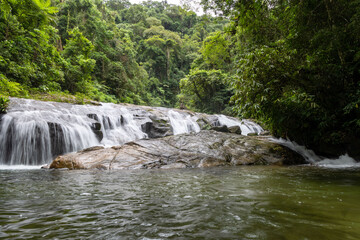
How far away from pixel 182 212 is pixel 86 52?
66.4 feet

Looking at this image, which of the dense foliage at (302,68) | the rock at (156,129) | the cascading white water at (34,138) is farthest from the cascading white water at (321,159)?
the cascading white water at (34,138)

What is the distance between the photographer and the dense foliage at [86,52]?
12.7 m

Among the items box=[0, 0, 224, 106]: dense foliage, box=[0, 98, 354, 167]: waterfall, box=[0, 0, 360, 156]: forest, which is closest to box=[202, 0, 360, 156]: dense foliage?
box=[0, 0, 360, 156]: forest

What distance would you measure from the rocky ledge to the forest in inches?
43.8

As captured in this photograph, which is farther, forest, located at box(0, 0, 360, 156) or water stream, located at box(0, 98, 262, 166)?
water stream, located at box(0, 98, 262, 166)

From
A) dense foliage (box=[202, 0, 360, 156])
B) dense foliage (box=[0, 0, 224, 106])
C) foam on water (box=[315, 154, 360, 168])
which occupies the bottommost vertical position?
foam on water (box=[315, 154, 360, 168])

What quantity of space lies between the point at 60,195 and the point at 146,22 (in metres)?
49.1

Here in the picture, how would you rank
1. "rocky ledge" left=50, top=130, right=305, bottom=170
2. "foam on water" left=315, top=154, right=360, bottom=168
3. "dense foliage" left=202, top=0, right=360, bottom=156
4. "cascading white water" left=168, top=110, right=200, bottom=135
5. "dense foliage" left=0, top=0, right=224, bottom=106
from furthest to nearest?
"cascading white water" left=168, top=110, right=200, bottom=135 < "dense foliage" left=0, top=0, right=224, bottom=106 < "foam on water" left=315, top=154, right=360, bottom=168 < "rocky ledge" left=50, top=130, right=305, bottom=170 < "dense foliage" left=202, top=0, right=360, bottom=156

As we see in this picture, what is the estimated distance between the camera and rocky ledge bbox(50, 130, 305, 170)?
6527mm

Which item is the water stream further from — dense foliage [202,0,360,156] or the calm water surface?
the calm water surface

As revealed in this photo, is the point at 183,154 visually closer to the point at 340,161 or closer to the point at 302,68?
the point at 302,68

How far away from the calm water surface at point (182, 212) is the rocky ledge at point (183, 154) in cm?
303

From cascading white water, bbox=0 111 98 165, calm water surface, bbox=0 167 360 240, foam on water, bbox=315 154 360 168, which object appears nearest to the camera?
calm water surface, bbox=0 167 360 240

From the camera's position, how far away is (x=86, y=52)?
19203 mm
